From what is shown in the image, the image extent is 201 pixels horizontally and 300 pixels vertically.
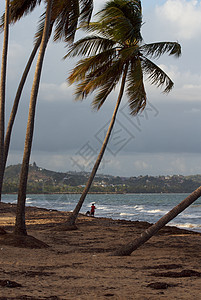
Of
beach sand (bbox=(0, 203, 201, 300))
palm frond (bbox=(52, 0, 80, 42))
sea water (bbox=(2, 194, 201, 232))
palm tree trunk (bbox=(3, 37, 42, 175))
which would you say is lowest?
sea water (bbox=(2, 194, 201, 232))

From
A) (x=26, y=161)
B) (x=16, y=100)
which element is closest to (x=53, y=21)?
(x=16, y=100)

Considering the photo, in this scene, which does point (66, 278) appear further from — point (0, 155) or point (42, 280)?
point (0, 155)

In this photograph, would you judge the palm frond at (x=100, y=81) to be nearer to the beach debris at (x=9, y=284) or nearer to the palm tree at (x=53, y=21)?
the palm tree at (x=53, y=21)

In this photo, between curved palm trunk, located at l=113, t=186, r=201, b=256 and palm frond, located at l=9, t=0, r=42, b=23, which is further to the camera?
palm frond, located at l=9, t=0, r=42, b=23

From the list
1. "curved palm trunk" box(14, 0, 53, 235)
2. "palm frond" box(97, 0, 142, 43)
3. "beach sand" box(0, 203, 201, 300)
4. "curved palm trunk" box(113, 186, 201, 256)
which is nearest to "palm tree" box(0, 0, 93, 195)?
"palm frond" box(97, 0, 142, 43)

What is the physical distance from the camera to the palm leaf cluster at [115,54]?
13922 millimetres

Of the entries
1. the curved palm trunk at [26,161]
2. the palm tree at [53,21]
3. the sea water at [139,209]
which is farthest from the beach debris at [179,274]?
the sea water at [139,209]

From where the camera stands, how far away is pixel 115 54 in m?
14.7

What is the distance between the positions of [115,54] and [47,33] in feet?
15.4

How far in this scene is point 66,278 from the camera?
6.14 meters

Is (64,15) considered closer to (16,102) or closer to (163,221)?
(16,102)

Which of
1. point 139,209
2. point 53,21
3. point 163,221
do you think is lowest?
point 139,209

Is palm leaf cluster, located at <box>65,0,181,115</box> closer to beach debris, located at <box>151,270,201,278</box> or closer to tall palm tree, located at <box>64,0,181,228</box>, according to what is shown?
tall palm tree, located at <box>64,0,181,228</box>

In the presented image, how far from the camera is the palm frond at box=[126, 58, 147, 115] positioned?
1473 cm
